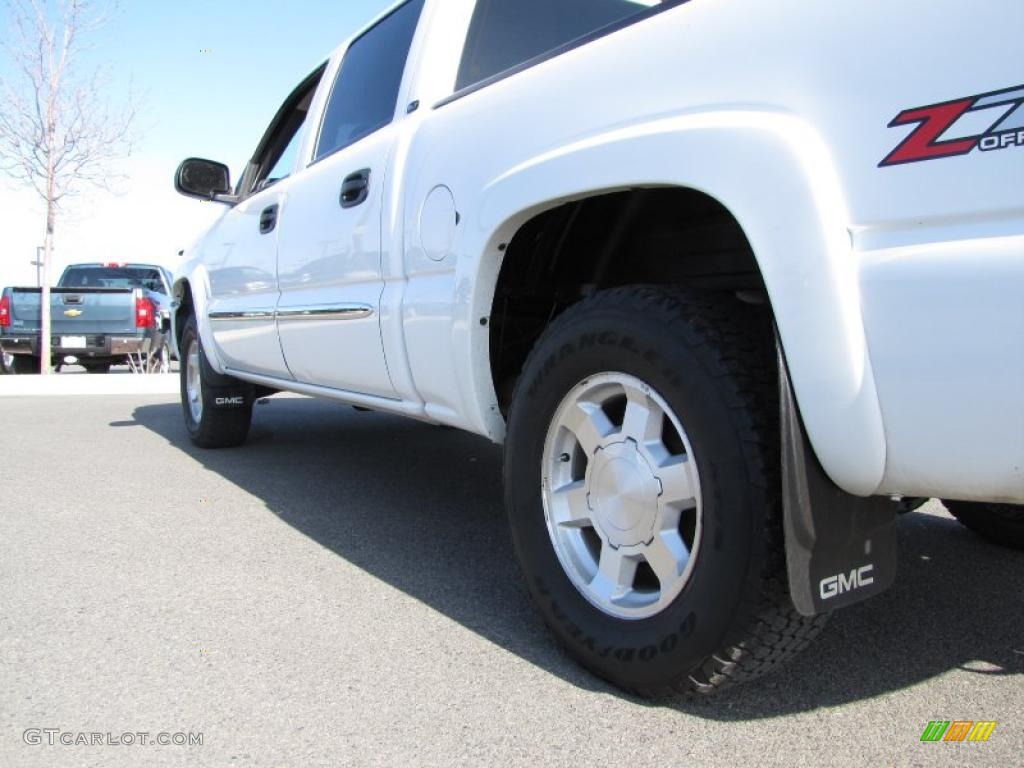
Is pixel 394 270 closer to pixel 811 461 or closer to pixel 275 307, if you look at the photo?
pixel 275 307

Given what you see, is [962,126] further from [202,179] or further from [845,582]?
[202,179]

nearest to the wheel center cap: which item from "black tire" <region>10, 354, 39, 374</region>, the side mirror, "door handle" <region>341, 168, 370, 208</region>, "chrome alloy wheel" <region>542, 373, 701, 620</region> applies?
"chrome alloy wheel" <region>542, 373, 701, 620</region>

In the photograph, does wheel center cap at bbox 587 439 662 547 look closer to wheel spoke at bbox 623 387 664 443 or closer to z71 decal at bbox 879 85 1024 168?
wheel spoke at bbox 623 387 664 443

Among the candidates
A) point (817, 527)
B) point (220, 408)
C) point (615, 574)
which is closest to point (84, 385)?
point (220, 408)

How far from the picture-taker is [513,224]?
2.16 metres

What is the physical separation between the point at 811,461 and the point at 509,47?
1920 millimetres

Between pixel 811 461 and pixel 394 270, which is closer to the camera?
pixel 811 461

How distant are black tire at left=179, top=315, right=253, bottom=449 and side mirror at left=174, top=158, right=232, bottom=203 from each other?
0.94 metres

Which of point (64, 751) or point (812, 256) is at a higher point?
point (812, 256)

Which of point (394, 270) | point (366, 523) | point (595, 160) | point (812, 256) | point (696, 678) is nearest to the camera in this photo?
point (812, 256)

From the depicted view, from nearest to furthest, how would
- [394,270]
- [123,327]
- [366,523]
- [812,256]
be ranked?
[812,256] → [394,270] → [366,523] → [123,327]

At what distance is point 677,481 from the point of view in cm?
176

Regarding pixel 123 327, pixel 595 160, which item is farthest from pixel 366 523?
pixel 123 327

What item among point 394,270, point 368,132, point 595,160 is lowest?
point 394,270
